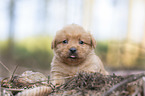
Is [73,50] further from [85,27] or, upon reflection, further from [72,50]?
[85,27]

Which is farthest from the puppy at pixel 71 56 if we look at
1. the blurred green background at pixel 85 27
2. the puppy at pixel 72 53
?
the blurred green background at pixel 85 27

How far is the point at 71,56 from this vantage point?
112 inches

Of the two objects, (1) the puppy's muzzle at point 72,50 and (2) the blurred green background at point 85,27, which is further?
(2) the blurred green background at point 85,27

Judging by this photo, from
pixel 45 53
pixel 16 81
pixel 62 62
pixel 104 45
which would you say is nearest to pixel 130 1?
pixel 104 45

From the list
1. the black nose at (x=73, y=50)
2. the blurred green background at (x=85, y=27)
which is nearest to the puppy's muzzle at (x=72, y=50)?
the black nose at (x=73, y=50)

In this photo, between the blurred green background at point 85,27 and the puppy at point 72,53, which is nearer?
the puppy at point 72,53

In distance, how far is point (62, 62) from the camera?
10.0 ft

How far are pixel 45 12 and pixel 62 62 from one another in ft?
16.5

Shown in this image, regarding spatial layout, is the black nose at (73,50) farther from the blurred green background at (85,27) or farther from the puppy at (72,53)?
the blurred green background at (85,27)

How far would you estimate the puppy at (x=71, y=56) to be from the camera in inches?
114

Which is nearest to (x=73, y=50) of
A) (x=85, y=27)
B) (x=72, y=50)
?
(x=72, y=50)

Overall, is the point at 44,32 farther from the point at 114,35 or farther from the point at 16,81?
the point at 16,81

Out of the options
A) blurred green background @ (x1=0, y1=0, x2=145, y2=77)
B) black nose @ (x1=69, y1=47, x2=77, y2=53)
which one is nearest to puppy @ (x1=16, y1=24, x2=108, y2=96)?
black nose @ (x1=69, y1=47, x2=77, y2=53)

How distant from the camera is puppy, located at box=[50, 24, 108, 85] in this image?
2.89m
